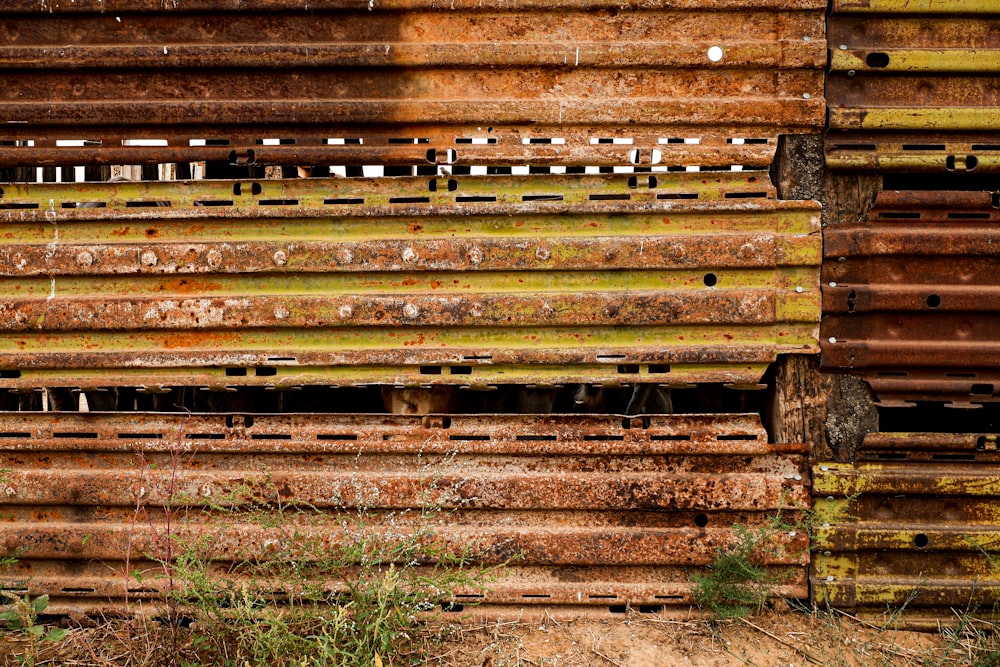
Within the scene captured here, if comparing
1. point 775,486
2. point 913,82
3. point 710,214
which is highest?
point 913,82

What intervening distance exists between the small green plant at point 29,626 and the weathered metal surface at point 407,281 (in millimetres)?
974

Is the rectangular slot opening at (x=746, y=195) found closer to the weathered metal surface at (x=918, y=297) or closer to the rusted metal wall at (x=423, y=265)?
the rusted metal wall at (x=423, y=265)

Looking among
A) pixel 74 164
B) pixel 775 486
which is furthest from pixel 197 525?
pixel 775 486

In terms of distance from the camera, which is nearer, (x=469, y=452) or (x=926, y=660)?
(x=926, y=660)

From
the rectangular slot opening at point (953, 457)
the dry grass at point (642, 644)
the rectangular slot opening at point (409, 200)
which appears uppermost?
the rectangular slot opening at point (409, 200)

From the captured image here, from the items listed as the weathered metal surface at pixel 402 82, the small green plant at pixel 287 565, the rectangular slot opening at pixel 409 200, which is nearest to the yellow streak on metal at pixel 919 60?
the weathered metal surface at pixel 402 82

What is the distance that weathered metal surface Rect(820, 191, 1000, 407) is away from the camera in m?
3.38

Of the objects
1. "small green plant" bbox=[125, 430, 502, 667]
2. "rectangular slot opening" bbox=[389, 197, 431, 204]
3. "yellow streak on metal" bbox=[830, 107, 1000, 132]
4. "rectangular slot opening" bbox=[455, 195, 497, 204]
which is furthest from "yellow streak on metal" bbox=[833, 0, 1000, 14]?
"small green plant" bbox=[125, 430, 502, 667]

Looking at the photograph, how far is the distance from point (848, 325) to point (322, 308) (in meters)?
2.40

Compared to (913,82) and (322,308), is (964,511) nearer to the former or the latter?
(913,82)

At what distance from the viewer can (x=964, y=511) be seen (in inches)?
136

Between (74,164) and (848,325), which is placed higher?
(74,164)

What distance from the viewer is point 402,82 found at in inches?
136

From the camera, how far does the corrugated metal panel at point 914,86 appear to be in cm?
338
